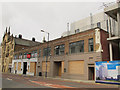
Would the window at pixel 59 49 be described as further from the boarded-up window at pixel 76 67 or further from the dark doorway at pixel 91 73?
the dark doorway at pixel 91 73

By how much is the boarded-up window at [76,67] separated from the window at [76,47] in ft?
8.03

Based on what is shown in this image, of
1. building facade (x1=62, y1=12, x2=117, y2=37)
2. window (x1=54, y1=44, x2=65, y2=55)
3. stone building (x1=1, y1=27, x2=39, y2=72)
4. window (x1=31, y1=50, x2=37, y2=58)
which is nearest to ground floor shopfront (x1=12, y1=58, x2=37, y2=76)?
window (x1=31, y1=50, x2=37, y2=58)

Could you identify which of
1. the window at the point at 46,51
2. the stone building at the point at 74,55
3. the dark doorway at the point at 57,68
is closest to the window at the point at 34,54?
the stone building at the point at 74,55

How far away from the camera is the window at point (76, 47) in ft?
78.3

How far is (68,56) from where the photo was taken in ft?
85.4

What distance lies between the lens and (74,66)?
24391mm

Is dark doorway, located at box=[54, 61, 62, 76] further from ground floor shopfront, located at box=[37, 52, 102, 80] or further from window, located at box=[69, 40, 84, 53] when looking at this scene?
window, located at box=[69, 40, 84, 53]

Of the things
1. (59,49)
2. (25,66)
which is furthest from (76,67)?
(25,66)

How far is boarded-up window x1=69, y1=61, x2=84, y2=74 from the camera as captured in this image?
22869 millimetres

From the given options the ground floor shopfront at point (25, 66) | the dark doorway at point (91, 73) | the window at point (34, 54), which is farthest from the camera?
the window at point (34, 54)

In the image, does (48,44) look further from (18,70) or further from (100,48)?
(18,70)

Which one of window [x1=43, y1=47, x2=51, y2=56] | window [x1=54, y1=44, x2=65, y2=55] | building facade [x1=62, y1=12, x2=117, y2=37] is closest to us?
window [x1=54, y1=44, x2=65, y2=55]

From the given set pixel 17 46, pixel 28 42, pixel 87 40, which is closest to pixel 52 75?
pixel 87 40

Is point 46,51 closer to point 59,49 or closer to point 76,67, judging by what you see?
point 59,49
